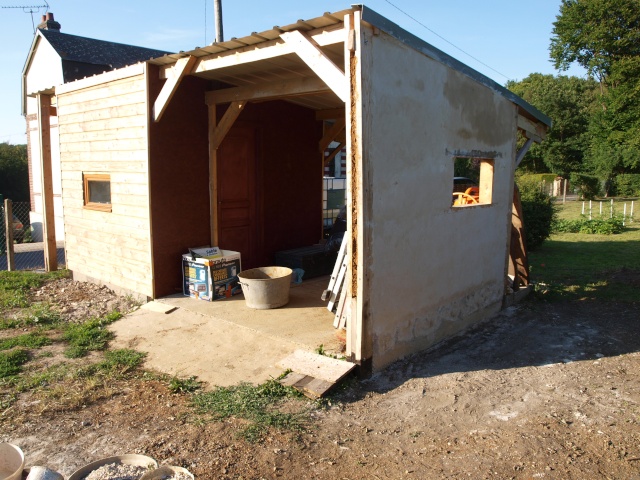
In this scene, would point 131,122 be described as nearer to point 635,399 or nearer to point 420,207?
point 420,207

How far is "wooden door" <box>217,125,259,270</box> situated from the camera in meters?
7.61

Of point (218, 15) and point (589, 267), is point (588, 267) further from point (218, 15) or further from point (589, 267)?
point (218, 15)

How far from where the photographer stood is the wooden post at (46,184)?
8883 millimetres

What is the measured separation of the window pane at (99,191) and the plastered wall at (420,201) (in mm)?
4654

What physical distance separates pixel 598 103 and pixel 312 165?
36.4 meters

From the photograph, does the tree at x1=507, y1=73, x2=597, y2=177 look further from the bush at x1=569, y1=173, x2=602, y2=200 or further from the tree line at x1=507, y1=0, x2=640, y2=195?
the bush at x1=569, y1=173, x2=602, y2=200

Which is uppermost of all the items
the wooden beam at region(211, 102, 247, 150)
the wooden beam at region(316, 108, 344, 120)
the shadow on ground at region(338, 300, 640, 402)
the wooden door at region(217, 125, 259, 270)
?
the wooden beam at region(316, 108, 344, 120)

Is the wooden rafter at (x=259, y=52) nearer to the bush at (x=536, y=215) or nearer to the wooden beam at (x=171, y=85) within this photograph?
the wooden beam at (x=171, y=85)

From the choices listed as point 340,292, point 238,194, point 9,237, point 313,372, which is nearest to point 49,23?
point 9,237

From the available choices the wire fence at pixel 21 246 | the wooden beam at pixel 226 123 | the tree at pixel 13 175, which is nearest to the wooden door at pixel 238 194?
the wooden beam at pixel 226 123

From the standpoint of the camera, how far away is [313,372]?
4641mm

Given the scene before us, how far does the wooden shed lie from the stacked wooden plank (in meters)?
0.59

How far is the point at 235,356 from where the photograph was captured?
5160mm

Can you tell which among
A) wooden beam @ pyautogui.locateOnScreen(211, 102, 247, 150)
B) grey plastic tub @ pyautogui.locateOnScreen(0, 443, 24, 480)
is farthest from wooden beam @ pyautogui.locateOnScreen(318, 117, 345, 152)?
grey plastic tub @ pyautogui.locateOnScreen(0, 443, 24, 480)
